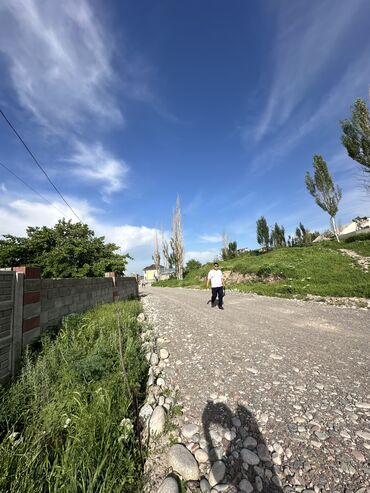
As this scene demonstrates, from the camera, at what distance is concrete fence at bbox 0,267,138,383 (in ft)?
11.3

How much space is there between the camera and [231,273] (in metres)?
21.2

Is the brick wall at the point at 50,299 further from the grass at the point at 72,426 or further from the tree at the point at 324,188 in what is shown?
the tree at the point at 324,188

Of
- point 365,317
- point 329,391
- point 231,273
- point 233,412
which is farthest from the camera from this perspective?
point 231,273

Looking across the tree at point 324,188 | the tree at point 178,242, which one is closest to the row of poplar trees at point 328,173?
the tree at point 324,188

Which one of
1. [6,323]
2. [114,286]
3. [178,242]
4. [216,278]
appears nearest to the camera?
[6,323]

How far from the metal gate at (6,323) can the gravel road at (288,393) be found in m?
2.34

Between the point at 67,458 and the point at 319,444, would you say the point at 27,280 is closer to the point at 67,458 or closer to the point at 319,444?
the point at 67,458

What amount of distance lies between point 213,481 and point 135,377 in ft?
5.87

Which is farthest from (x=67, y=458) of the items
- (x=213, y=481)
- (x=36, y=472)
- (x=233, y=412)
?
(x=233, y=412)

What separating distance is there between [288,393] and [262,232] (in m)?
41.2

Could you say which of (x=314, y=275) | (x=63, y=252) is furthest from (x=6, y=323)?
(x=314, y=275)

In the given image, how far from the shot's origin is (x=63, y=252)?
43.8ft

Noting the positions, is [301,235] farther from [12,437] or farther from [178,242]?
[12,437]

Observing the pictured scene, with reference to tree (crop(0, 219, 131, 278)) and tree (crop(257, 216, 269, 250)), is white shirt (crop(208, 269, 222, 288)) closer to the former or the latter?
tree (crop(0, 219, 131, 278))
